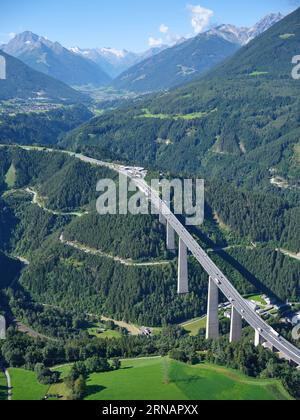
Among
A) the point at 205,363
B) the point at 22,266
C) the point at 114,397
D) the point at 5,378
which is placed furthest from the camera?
the point at 22,266

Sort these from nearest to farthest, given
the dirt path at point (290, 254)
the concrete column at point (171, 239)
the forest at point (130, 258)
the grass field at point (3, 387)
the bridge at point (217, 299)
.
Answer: the grass field at point (3, 387) < the bridge at point (217, 299) < the forest at point (130, 258) < the concrete column at point (171, 239) < the dirt path at point (290, 254)

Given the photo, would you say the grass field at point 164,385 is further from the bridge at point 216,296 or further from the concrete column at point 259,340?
the concrete column at point 259,340

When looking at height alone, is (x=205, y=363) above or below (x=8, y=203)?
below

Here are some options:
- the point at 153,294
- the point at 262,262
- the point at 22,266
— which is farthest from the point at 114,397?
the point at 22,266

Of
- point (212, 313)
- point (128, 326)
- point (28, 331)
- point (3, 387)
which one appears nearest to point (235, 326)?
point (212, 313)

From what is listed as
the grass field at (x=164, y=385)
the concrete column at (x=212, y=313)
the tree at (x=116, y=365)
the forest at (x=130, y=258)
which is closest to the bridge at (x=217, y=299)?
the concrete column at (x=212, y=313)
